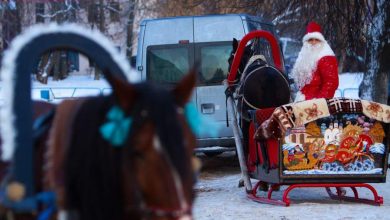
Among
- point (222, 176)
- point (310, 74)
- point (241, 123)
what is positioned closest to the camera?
point (310, 74)

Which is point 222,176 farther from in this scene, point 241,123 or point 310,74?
point 310,74

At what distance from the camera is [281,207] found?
318 inches

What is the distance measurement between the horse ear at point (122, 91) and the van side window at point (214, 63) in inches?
338

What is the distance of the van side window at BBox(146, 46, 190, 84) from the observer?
457 inches

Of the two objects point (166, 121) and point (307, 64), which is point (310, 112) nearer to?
point (307, 64)

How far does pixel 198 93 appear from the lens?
11570 millimetres

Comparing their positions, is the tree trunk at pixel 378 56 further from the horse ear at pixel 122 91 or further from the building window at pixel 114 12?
the building window at pixel 114 12

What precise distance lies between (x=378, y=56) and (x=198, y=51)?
3.59m

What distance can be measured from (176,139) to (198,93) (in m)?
8.62

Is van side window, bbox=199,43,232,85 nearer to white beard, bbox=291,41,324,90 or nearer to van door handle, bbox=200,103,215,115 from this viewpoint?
van door handle, bbox=200,103,215,115

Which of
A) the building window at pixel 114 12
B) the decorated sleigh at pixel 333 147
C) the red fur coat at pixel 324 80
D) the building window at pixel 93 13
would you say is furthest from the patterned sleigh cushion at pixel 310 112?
the building window at pixel 114 12

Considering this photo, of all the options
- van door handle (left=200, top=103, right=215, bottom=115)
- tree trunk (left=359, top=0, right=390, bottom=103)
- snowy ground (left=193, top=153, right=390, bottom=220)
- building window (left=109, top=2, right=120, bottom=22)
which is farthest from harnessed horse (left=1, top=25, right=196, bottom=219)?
building window (left=109, top=2, right=120, bottom=22)

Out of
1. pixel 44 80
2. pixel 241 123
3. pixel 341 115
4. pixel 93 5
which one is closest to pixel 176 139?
pixel 341 115

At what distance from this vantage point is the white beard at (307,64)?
8.46 meters
